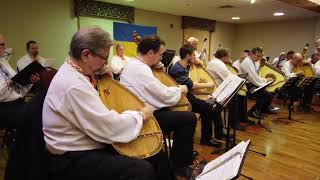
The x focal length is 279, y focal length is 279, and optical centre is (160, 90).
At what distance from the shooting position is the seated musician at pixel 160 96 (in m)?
2.17

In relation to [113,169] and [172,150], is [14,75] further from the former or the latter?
[113,169]

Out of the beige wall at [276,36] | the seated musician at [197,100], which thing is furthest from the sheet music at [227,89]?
the beige wall at [276,36]

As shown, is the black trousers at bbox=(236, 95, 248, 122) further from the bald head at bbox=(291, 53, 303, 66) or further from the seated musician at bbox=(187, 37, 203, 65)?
the bald head at bbox=(291, 53, 303, 66)

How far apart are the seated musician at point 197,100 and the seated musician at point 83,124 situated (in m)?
1.66

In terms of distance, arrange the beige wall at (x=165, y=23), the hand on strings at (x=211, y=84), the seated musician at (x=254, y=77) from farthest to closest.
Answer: the beige wall at (x=165, y=23), the seated musician at (x=254, y=77), the hand on strings at (x=211, y=84)

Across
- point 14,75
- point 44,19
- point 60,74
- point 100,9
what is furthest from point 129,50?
point 60,74

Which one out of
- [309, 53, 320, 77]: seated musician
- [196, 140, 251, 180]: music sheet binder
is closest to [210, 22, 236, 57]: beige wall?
[309, 53, 320, 77]: seated musician

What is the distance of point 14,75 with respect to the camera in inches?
102

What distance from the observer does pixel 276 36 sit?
33.3 feet

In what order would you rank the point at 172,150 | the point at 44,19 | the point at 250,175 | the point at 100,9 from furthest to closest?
the point at 100,9
the point at 44,19
the point at 250,175
the point at 172,150

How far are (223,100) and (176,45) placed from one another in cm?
657

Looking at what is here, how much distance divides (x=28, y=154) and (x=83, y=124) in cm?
28

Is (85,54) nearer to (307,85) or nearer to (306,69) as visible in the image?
(307,85)

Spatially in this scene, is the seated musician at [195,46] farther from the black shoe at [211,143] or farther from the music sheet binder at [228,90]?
the black shoe at [211,143]
